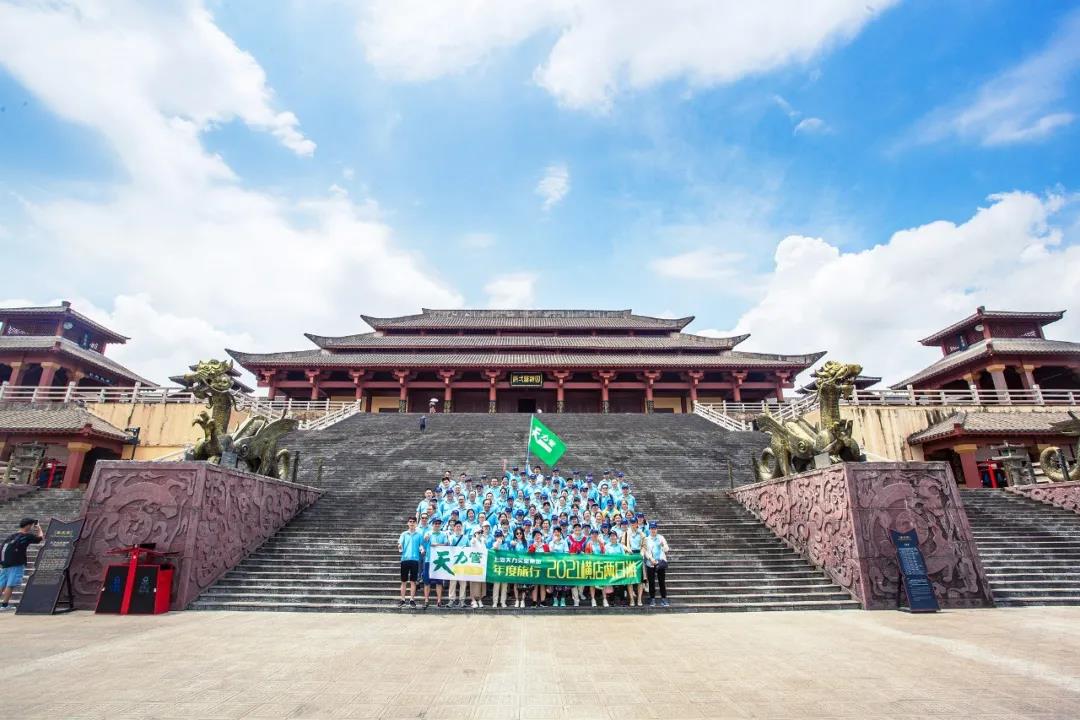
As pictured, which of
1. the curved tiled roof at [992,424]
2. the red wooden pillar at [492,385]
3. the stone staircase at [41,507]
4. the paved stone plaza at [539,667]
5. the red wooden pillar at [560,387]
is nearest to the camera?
the paved stone plaza at [539,667]

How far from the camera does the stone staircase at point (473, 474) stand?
8.12 m

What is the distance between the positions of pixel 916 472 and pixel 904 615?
2524mm

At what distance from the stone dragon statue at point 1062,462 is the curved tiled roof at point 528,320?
2620cm

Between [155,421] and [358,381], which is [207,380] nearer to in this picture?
[155,421]

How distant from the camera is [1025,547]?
997 centimetres

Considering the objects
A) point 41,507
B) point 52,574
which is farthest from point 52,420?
point 52,574

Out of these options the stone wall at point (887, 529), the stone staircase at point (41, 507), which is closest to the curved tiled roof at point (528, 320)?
the stone staircase at point (41, 507)

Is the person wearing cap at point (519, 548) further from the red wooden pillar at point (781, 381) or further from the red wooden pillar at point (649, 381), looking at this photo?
the red wooden pillar at point (781, 381)

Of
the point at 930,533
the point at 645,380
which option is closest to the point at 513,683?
the point at 930,533

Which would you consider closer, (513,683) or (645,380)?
(513,683)

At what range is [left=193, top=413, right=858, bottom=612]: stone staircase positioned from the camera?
8125mm

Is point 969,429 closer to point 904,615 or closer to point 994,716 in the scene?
point 904,615

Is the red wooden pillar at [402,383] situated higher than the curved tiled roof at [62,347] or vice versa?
the curved tiled roof at [62,347]

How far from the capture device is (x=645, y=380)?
3247 cm
